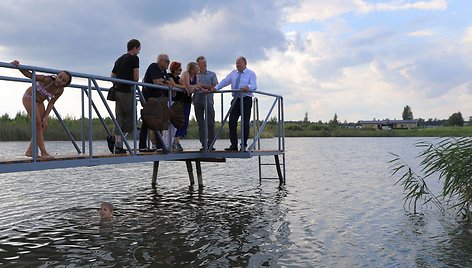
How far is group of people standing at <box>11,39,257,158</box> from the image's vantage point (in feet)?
Result: 23.2

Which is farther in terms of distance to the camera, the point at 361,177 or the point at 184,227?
the point at 361,177

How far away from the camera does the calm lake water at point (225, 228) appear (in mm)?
6016

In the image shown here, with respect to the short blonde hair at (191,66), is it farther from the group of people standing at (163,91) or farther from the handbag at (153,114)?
the handbag at (153,114)

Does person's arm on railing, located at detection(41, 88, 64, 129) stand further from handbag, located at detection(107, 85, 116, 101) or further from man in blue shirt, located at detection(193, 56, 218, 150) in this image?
man in blue shirt, located at detection(193, 56, 218, 150)

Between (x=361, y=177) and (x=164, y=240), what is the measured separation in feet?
36.4

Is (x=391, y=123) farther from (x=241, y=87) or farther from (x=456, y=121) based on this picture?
(x=241, y=87)

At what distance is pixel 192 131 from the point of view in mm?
32656

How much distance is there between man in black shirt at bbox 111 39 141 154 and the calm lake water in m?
1.71

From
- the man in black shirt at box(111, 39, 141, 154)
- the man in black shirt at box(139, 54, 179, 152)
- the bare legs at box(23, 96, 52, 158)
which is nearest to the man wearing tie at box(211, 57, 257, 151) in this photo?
the man in black shirt at box(139, 54, 179, 152)

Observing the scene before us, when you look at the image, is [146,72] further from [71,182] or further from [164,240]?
[71,182]

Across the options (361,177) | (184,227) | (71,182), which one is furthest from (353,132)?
(184,227)

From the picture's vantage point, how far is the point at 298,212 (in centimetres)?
941

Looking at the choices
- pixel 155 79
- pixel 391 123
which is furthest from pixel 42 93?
pixel 391 123

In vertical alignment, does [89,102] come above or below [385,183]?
above
